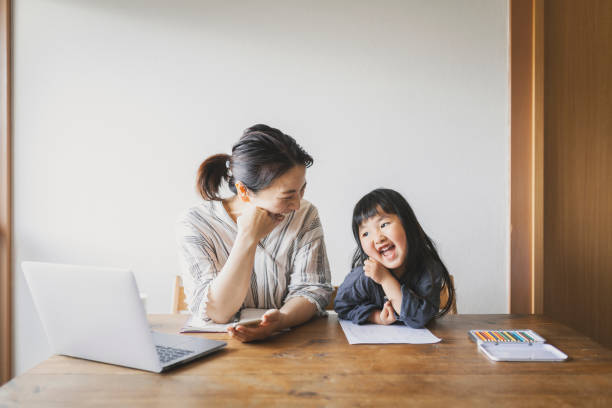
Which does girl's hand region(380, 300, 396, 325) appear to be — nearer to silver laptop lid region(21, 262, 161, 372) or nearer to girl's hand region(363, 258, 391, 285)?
girl's hand region(363, 258, 391, 285)

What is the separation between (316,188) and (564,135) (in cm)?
126

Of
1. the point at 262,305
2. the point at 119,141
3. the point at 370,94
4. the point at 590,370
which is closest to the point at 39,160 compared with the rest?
the point at 119,141

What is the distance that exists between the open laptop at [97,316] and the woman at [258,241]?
0.75 ft

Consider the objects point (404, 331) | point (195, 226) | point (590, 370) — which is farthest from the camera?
point (195, 226)

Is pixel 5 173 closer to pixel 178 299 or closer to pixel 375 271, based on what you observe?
pixel 178 299

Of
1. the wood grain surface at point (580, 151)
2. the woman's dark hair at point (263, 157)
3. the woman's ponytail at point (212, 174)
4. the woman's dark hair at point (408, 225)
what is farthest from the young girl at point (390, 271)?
the wood grain surface at point (580, 151)

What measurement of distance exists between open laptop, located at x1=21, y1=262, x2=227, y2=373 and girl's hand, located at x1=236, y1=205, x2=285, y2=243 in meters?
0.36

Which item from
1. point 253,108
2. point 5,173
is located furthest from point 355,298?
point 5,173

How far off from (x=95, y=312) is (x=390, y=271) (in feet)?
2.56

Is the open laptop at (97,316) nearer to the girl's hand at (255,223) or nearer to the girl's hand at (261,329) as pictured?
the girl's hand at (261,329)

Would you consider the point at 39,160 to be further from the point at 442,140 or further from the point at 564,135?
the point at 564,135

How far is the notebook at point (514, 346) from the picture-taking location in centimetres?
89

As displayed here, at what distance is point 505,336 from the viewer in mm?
1016

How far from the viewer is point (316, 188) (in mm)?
2092
